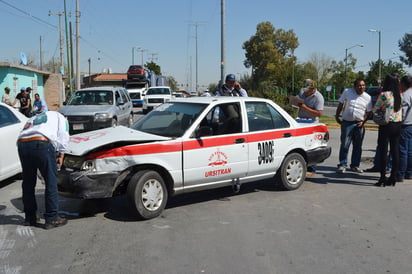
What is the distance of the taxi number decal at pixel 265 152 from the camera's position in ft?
21.8

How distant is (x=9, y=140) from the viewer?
7363 mm

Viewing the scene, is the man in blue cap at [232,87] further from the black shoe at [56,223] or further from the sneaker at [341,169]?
the black shoe at [56,223]

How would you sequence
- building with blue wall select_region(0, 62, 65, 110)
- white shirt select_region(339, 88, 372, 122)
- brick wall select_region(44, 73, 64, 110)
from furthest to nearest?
brick wall select_region(44, 73, 64, 110), building with blue wall select_region(0, 62, 65, 110), white shirt select_region(339, 88, 372, 122)

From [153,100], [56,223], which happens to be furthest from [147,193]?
[153,100]

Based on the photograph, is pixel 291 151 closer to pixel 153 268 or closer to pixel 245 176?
pixel 245 176

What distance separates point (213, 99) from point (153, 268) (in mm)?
3184

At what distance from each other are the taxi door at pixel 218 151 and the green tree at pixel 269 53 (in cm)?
5307

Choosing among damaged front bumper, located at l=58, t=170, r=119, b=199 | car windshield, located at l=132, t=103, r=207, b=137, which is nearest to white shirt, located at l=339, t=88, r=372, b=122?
car windshield, located at l=132, t=103, r=207, b=137

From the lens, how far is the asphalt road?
4.18 metres

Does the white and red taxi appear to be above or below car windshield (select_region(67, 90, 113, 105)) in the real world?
below

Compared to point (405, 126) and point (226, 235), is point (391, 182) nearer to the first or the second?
point (405, 126)

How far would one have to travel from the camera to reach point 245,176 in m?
6.55

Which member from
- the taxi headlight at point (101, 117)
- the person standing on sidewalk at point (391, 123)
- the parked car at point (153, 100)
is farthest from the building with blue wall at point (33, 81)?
the person standing on sidewalk at point (391, 123)

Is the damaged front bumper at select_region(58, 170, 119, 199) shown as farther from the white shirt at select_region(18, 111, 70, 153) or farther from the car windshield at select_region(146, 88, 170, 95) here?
the car windshield at select_region(146, 88, 170, 95)
